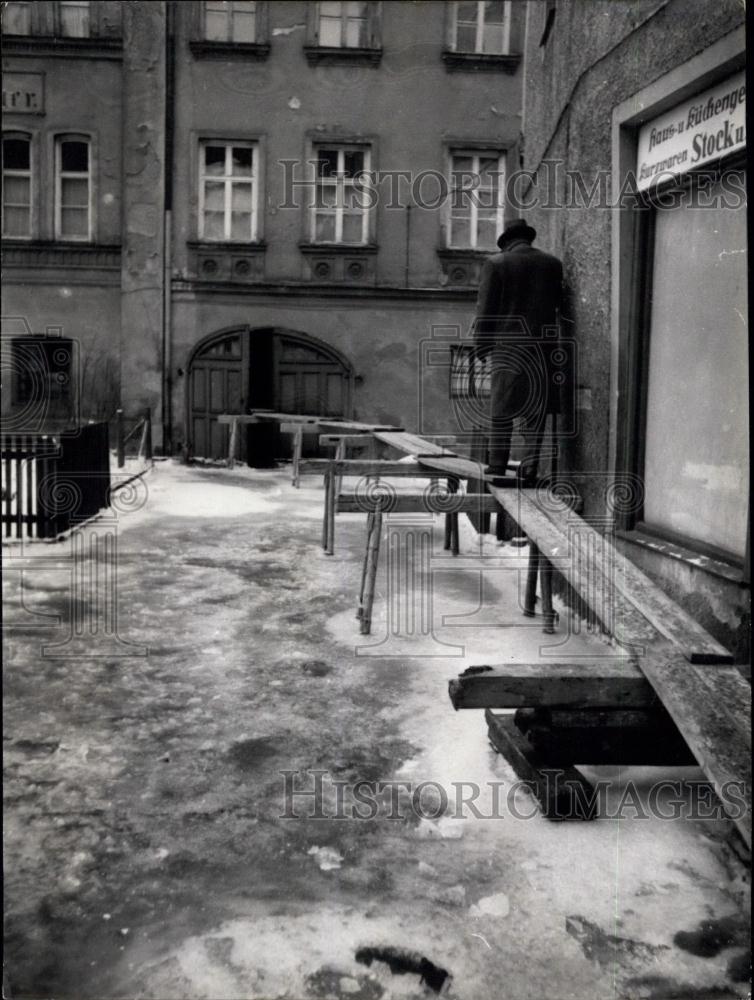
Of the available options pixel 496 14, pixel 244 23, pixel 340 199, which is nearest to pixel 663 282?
pixel 340 199

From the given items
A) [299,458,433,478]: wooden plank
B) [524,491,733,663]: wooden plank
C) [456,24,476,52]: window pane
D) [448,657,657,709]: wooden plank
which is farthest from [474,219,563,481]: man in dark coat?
[456,24,476,52]: window pane

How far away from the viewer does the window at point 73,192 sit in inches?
656

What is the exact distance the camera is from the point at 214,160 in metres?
16.5

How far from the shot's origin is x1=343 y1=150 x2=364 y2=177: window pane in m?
16.6

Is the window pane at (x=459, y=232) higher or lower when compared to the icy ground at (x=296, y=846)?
higher

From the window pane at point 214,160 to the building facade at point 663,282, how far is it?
1102 centimetres

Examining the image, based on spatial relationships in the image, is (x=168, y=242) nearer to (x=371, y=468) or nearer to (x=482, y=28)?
(x=482, y=28)

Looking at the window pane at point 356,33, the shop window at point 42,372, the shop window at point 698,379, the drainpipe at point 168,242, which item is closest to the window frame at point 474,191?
the window pane at point 356,33

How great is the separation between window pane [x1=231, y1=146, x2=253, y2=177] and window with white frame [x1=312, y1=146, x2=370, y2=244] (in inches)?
48.2

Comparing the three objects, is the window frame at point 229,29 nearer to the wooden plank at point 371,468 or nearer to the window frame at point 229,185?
the window frame at point 229,185

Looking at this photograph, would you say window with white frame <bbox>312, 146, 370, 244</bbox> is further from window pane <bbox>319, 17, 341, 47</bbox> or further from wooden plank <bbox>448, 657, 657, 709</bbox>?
wooden plank <bbox>448, 657, 657, 709</bbox>

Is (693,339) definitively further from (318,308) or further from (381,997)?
(318,308)

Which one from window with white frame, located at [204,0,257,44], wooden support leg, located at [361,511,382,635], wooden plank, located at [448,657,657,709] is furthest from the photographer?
window with white frame, located at [204,0,257,44]

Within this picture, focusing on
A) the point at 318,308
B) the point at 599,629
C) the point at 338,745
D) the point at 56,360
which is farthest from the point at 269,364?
the point at 338,745
